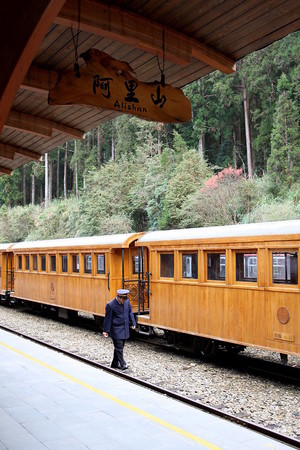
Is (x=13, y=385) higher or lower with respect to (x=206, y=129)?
lower

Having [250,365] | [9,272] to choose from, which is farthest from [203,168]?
[250,365]

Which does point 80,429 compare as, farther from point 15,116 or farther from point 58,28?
point 15,116

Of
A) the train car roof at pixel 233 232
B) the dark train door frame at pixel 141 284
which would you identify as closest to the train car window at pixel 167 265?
the train car roof at pixel 233 232

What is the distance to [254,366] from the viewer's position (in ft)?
32.9

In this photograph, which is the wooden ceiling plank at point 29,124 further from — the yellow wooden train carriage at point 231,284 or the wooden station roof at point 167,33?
the yellow wooden train carriage at point 231,284

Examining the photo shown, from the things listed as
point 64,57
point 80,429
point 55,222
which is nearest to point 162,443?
point 80,429

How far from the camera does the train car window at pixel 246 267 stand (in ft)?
28.7

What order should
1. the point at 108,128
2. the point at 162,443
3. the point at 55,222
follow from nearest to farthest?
the point at 162,443 < the point at 55,222 < the point at 108,128

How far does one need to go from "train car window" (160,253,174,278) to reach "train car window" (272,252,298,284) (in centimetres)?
297

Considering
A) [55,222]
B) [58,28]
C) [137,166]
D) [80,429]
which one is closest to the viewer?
[80,429]

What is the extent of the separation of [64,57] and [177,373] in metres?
5.96

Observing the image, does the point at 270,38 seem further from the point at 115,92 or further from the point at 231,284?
the point at 231,284

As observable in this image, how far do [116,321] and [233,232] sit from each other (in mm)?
2780

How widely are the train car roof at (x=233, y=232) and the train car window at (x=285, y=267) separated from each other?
37 cm
